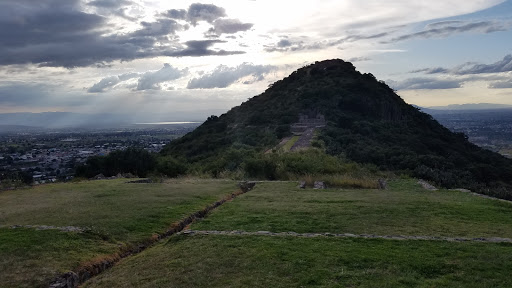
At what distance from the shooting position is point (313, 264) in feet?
26.9

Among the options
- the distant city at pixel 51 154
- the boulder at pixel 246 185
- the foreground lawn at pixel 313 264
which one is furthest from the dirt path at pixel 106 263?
the distant city at pixel 51 154

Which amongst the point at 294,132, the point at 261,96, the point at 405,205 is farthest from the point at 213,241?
the point at 261,96

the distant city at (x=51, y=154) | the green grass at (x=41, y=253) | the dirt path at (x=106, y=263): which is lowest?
the distant city at (x=51, y=154)

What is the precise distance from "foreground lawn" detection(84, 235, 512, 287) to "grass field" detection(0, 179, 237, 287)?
1.14m

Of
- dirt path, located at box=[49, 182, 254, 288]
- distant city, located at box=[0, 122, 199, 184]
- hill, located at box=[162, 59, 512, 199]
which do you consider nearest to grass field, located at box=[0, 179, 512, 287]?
dirt path, located at box=[49, 182, 254, 288]

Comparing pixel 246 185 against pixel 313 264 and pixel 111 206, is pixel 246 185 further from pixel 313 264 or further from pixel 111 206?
pixel 313 264

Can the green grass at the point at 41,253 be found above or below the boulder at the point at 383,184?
above

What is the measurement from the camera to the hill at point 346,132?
131ft

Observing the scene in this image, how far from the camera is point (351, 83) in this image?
A: 7969 centimetres

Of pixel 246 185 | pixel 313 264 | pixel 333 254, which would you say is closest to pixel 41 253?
pixel 313 264

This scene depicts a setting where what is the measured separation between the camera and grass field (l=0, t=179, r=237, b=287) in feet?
28.4

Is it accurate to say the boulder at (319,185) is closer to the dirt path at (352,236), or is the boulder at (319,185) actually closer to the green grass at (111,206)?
the green grass at (111,206)

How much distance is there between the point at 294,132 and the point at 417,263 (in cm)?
4977

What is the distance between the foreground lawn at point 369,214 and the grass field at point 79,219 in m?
1.75
